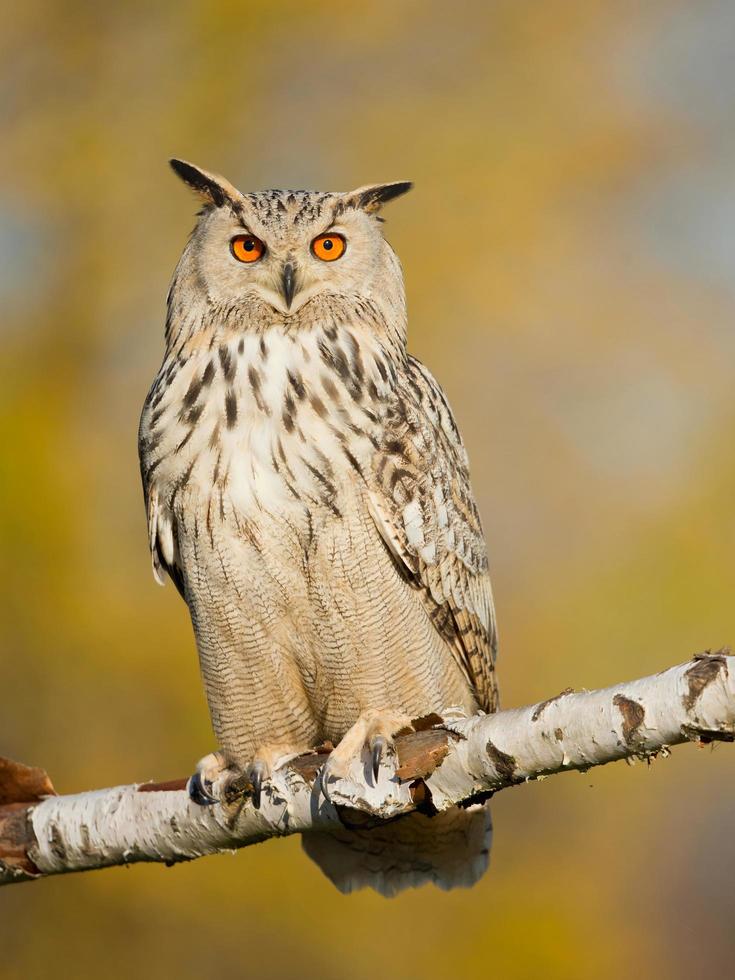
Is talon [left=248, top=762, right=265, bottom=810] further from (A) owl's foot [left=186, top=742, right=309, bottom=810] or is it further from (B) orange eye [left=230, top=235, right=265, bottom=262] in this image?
(B) orange eye [left=230, top=235, right=265, bottom=262]

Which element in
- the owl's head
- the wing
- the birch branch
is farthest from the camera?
the owl's head

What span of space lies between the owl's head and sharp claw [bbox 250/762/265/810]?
1327 mm

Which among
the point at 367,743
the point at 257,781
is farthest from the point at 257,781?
the point at 367,743

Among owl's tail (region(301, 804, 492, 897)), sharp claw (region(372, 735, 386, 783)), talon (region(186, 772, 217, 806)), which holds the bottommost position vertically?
owl's tail (region(301, 804, 492, 897))

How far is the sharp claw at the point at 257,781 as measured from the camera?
11.0 ft

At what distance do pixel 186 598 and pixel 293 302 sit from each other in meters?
0.97

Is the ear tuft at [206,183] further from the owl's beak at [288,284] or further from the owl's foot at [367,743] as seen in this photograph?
the owl's foot at [367,743]

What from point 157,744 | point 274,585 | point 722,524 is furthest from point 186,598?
point 722,524

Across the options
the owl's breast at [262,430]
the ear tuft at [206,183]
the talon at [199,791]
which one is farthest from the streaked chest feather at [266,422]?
the talon at [199,791]

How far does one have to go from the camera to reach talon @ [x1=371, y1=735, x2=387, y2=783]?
9.78 ft

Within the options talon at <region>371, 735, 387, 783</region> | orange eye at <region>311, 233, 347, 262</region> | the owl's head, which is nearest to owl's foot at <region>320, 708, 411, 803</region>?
talon at <region>371, 735, 387, 783</region>

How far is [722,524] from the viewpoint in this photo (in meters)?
8.69

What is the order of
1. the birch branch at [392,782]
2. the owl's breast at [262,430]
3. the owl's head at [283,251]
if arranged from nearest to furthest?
the birch branch at [392,782], the owl's breast at [262,430], the owl's head at [283,251]

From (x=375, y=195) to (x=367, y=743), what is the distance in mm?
1837
